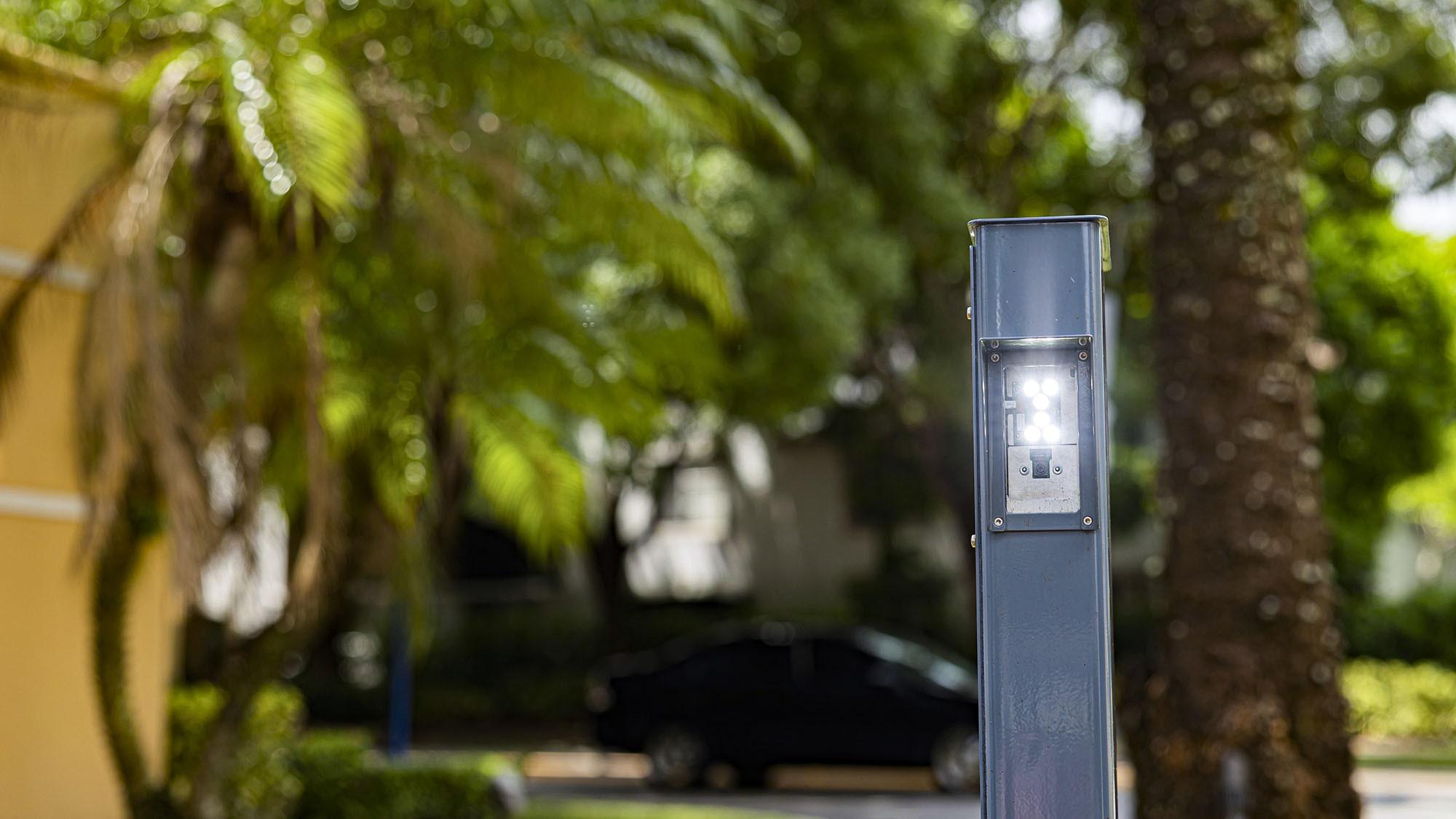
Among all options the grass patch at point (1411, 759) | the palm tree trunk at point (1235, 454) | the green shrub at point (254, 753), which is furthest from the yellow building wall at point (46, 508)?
the grass patch at point (1411, 759)

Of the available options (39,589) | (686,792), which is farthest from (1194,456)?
(686,792)

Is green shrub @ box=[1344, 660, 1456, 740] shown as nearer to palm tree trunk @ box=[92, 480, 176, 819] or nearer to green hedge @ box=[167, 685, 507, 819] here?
green hedge @ box=[167, 685, 507, 819]

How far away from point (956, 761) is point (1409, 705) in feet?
28.4

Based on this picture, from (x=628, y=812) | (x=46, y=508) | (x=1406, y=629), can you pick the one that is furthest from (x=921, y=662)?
(x=1406, y=629)

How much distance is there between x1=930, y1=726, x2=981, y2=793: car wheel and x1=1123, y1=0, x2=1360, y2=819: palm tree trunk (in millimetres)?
9497

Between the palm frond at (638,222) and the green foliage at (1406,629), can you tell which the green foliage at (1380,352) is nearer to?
the green foliage at (1406,629)

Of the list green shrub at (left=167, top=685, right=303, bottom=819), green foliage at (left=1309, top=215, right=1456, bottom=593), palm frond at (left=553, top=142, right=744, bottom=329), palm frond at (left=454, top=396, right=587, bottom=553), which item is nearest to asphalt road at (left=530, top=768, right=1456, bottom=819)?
green foliage at (left=1309, top=215, right=1456, bottom=593)

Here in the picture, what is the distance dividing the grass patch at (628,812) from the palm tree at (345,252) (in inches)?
108

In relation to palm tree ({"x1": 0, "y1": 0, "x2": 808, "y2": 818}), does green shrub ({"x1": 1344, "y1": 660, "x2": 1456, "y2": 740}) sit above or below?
below

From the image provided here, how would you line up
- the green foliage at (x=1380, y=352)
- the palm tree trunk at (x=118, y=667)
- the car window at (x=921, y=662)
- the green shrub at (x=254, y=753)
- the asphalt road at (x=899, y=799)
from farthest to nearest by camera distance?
the green foliage at (x=1380, y=352) < the car window at (x=921, y=662) < the asphalt road at (x=899, y=799) < the green shrub at (x=254, y=753) < the palm tree trunk at (x=118, y=667)

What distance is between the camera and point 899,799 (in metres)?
16.0

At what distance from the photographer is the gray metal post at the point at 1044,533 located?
3.14 meters

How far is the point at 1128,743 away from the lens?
21.9ft

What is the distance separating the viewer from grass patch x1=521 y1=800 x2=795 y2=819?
1374 centimetres
